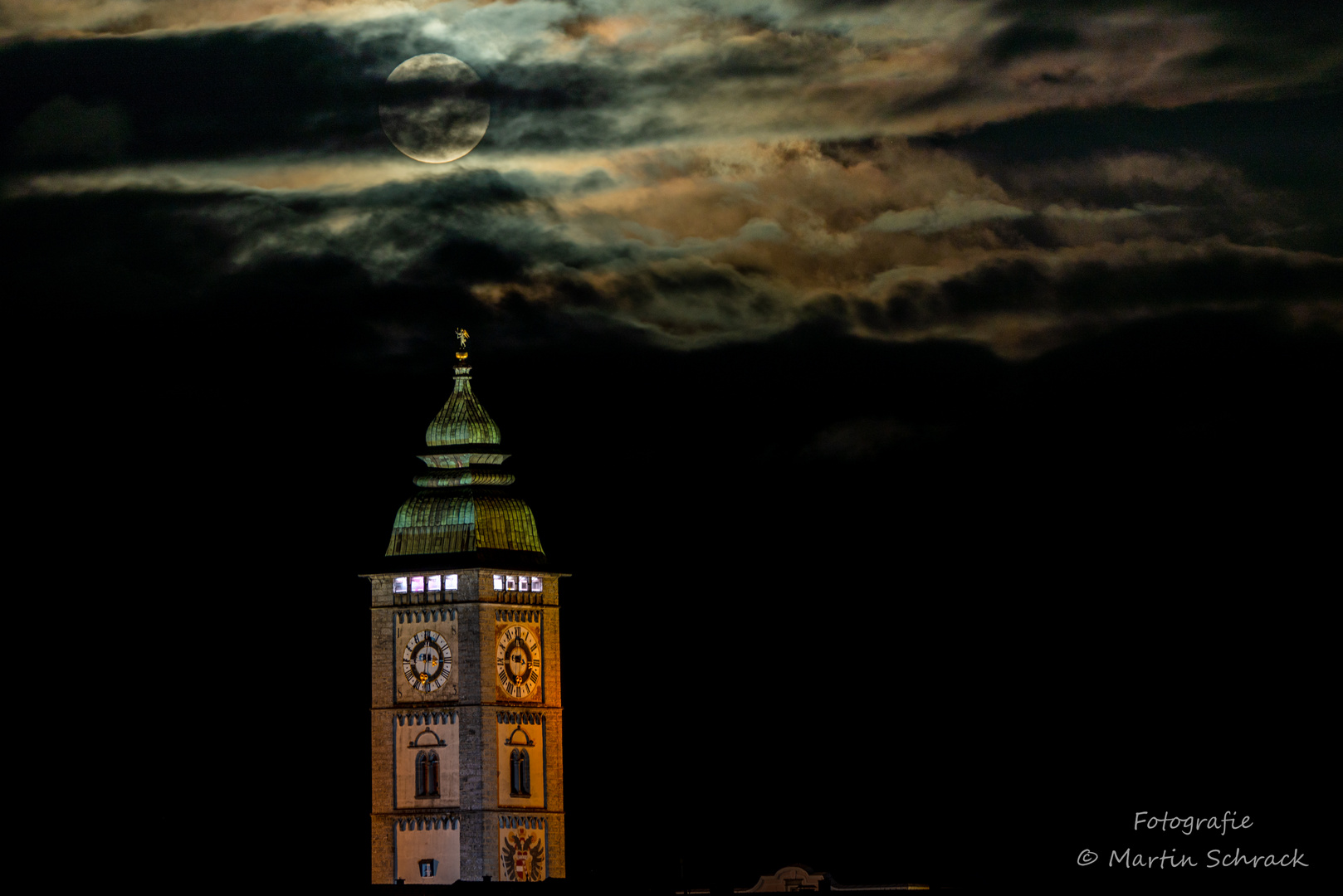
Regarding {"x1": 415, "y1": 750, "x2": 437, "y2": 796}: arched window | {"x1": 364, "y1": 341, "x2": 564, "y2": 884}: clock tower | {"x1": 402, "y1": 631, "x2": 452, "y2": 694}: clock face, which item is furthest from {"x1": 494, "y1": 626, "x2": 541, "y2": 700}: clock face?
{"x1": 415, "y1": 750, "x2": 437, "y2": 796}: arched window

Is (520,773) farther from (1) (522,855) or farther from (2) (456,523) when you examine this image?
(2) (456,523)

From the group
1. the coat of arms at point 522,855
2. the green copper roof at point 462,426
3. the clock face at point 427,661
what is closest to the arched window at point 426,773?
the clock face at point 427,661

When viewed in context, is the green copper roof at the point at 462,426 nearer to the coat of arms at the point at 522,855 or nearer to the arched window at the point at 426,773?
the arched window at the point at 426,773

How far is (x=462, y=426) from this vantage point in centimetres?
12294

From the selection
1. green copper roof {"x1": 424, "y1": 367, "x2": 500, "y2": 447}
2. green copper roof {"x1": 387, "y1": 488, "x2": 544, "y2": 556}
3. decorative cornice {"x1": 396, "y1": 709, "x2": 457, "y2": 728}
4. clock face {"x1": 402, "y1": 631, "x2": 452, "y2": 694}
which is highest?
green copper roof {"x1": 424, "y1": 367, "x2": 500, "y2": 447}

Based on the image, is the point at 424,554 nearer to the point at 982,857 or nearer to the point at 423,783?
the point at 423,783

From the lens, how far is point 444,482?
12388 centimetres

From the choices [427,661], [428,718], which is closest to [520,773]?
[428,718]

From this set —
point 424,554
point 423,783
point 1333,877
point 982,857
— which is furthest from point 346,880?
point 1333,877

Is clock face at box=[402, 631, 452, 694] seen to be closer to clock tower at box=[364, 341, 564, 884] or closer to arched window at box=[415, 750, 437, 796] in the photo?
clock tower at box=[364, 341, 564, 884]

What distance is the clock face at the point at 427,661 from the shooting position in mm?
121250

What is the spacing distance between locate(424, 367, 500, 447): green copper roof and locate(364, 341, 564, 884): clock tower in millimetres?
73

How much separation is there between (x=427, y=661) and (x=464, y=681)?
1954 mm

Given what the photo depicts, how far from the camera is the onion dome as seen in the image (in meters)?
122
